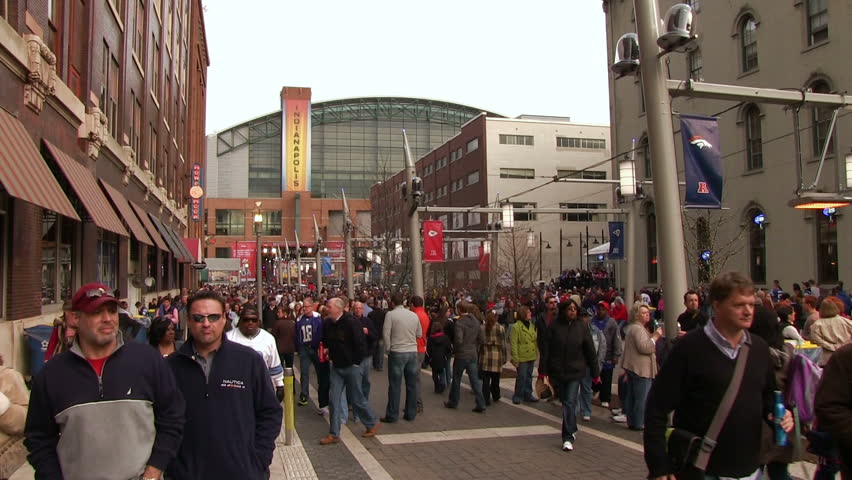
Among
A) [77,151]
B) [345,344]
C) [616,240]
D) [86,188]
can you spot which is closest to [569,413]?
[345,344]

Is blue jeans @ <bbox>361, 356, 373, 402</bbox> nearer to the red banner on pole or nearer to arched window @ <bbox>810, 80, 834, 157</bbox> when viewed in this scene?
the red banner on pole

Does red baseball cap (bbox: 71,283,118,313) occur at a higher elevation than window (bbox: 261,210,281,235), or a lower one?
lower

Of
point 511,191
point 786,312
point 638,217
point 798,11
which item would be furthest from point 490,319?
point 511,191

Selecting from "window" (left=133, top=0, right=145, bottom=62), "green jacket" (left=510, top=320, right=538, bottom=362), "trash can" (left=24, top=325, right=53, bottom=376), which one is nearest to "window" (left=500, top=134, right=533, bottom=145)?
"window" (left=133, top=0, right=145, bottom=62)

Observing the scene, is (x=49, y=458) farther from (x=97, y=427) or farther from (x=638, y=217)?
(x=638, y=217)

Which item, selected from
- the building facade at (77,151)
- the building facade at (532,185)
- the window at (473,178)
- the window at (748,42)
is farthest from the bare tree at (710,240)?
the window at (473,178)

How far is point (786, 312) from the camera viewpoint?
11867mm

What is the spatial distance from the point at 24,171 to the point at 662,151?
9.30 m

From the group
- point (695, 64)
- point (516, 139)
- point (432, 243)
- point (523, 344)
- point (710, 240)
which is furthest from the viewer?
point (516, 139)

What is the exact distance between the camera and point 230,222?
103688mm

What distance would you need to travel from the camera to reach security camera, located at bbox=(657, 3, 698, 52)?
7.98 m

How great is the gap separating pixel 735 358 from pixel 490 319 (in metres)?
8.17

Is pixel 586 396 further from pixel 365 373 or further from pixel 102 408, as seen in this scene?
pixel 102 408

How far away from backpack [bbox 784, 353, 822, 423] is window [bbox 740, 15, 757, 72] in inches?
1100
